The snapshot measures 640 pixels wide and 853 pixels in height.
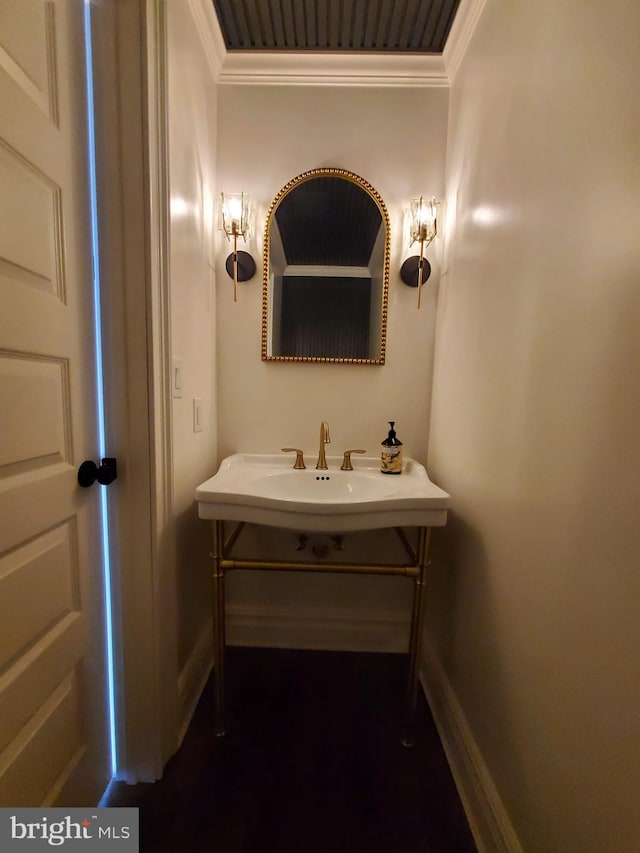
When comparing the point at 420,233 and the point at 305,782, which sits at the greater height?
the point at 420,233

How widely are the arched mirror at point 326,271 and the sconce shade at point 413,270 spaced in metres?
0.07

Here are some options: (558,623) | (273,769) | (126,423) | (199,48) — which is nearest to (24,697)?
(126,423)

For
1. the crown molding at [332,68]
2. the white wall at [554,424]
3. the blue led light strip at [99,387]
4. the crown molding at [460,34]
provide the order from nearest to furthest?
1. the white wall at [554,424]
2. the blue led light strip at [99,387]
3. the crown molding at [460,34]
4. the crown molding at [332,68]

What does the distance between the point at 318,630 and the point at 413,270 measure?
1.58 metres

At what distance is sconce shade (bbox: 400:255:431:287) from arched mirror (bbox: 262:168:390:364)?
0.23 ft

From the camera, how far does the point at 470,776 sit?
2.97ft

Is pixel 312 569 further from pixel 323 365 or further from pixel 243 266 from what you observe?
pixel 243 266

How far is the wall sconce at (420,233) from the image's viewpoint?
4.17 ft

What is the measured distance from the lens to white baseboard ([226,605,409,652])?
4.83 feet

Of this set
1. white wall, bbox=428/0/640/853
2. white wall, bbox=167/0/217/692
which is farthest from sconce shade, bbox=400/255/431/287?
white wall, bbox=167/0/217/692

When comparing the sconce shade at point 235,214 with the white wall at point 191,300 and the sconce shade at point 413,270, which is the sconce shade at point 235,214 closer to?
the white wall at point 191,300

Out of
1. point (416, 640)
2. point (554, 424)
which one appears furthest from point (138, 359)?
point (416, 640)

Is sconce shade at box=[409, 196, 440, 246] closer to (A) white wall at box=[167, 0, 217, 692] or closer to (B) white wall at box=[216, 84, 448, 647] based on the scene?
(B) white wall at box=[216, 84, 448, 647]

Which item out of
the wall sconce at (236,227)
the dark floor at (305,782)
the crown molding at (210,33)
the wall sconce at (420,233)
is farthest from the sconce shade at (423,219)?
the dark floor at (305,782)
